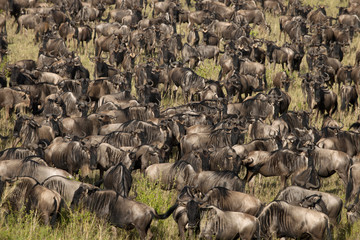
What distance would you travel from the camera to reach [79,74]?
18.2 metres

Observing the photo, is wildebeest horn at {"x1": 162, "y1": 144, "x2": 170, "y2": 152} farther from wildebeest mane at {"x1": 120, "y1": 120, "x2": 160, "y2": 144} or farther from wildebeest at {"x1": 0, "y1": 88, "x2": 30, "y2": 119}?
wildebeest at {"x1": 0, "y1": 88, "x2": 30, "y2": 119}

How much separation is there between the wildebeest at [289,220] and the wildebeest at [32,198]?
3.40m

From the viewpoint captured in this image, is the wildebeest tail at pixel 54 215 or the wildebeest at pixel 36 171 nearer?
the wildebeest tail at pixel 54 215

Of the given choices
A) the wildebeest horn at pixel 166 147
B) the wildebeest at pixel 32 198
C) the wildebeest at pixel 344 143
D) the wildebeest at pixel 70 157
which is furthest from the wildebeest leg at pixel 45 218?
the wildebeest at pixel 344 143

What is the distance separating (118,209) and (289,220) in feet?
9.35

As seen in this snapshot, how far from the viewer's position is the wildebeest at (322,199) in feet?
32.0

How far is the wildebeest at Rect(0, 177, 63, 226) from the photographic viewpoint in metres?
8.83

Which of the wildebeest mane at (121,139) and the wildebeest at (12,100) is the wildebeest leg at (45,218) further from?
the wildebeest at (12,100)

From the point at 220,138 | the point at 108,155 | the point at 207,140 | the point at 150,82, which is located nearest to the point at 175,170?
the point at 108,155

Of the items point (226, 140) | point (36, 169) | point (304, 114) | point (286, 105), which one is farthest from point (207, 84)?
point (36, 169)

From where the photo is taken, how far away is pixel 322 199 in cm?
980

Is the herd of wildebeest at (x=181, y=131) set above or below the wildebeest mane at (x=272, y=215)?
below

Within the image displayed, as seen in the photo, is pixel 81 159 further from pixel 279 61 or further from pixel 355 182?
pixel 279 61

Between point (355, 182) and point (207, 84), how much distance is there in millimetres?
7390
